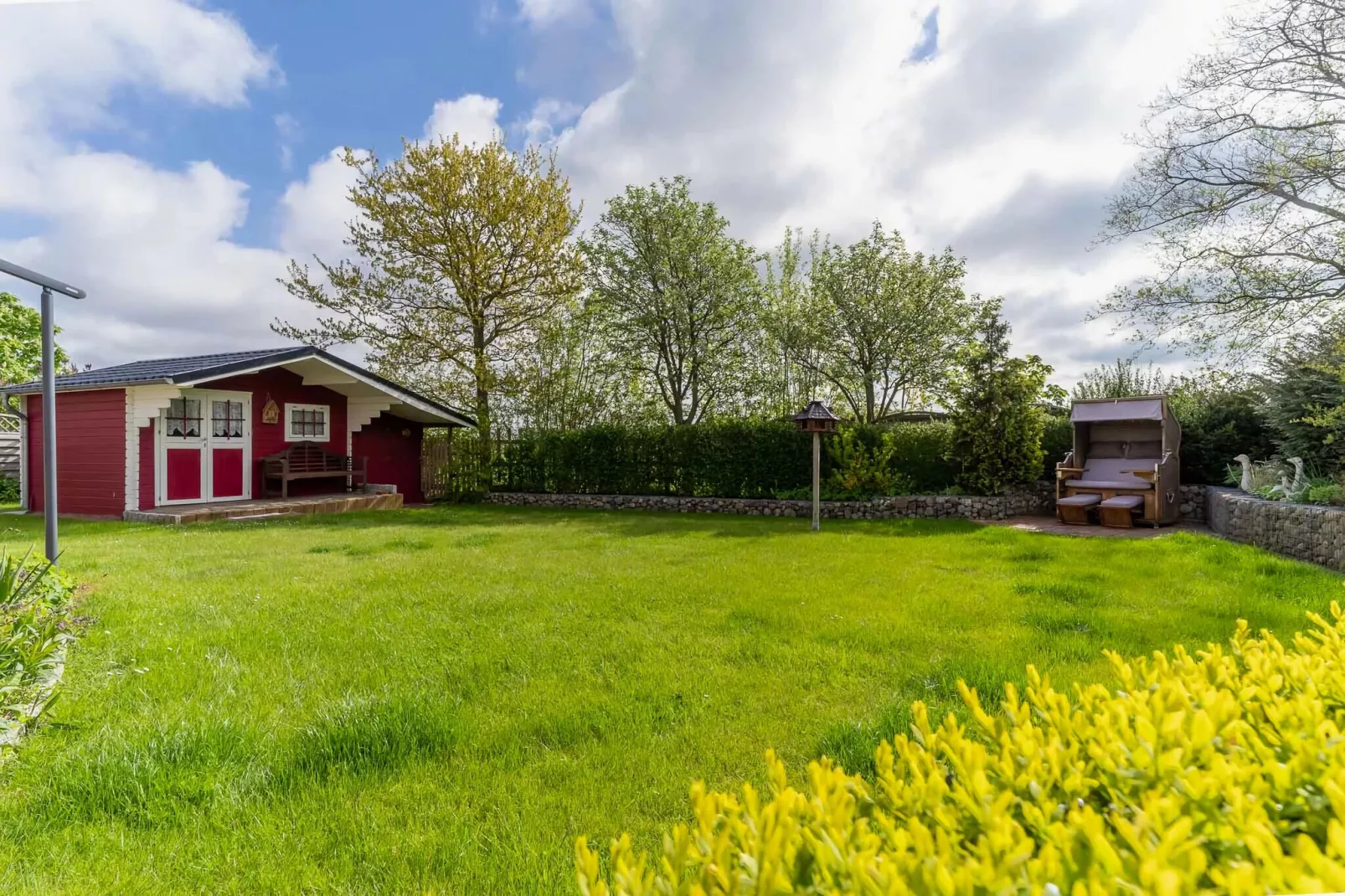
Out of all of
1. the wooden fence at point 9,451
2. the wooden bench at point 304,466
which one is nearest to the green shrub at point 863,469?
the wooden bench at point 304,466

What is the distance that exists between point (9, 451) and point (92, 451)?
9.47 m

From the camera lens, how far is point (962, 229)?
5586 millimetres

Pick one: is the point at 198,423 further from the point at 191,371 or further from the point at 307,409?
the point at 307,409

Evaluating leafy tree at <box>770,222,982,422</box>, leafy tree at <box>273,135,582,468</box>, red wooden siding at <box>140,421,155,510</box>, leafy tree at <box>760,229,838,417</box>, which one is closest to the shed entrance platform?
red wooden siding at <box>140,421,155,510</box>

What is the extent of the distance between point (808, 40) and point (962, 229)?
3403 mm

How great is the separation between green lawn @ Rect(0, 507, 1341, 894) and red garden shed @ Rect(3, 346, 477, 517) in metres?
6.13

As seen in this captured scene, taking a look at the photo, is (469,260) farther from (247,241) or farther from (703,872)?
(703,872)

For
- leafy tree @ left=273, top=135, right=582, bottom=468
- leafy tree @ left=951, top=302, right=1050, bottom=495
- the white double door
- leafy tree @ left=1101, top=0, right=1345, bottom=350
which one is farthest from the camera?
leafy tree @ left=273, top=135, right=582, bottom=468

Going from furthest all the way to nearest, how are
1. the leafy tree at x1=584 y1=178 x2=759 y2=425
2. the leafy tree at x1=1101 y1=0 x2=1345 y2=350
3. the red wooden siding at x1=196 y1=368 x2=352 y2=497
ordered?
the leafy tree at x1=584 y1=178 x2=759 y2=425 → the red wooden siding at x1=196 y1=368 x2=352 y2=497 → the leafy tree at x1=1101 y1=0 x2=1345 y2=350

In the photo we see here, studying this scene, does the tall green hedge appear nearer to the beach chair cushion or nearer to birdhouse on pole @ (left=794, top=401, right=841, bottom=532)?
the beach chair cushion

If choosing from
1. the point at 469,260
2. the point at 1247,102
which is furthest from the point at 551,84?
the point at 469,260

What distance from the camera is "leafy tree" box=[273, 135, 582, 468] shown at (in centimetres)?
1598

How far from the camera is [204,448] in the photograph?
1260cm

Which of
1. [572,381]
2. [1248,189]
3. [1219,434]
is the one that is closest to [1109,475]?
[1219,434]
